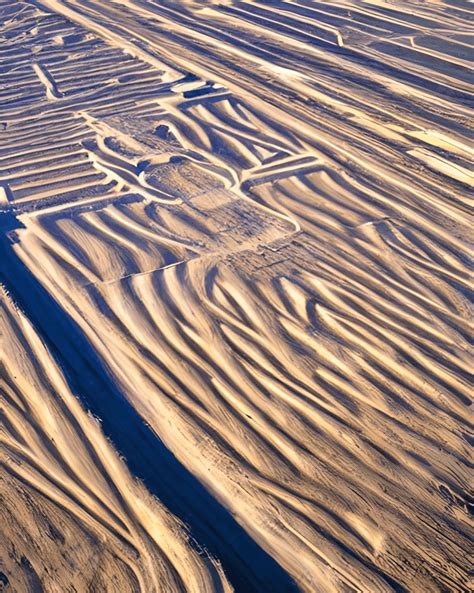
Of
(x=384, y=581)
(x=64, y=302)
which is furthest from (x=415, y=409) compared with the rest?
(x=64, y=302)

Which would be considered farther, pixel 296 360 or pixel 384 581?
pixel 296 360

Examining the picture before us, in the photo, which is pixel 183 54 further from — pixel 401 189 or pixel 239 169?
pixel 401 189

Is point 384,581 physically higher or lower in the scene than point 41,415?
lower

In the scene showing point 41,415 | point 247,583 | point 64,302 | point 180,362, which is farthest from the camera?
point 64,302

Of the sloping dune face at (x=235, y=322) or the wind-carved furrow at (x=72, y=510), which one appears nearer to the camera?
the wind-carved furrow at (x=72, y=510)

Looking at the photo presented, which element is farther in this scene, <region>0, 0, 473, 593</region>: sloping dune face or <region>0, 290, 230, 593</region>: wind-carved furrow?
<region>0, 0, 473, 593</region>: sloping dune face

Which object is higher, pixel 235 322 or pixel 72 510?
pixel 235 322

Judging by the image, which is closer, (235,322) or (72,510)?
(72,510)

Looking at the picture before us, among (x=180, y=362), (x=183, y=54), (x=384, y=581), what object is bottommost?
(x=384, y=581)
